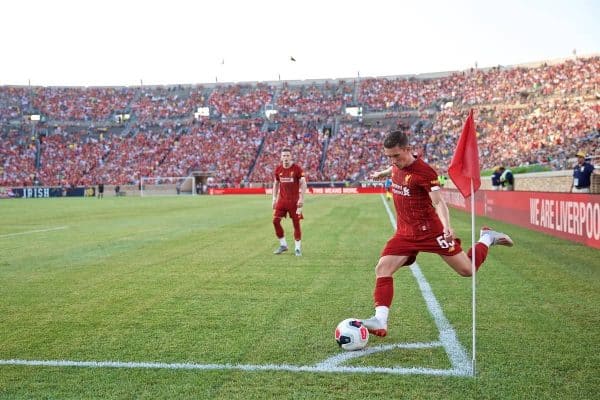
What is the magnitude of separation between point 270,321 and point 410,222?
6.16 feet

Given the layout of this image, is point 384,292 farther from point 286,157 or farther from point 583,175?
point 583,175

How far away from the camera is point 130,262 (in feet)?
38.0

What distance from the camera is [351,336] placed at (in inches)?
217

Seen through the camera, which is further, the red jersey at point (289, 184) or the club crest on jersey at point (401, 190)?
the red jersey at point (289, 184)

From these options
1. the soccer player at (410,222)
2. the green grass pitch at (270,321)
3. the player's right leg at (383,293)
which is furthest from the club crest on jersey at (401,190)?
the green grass pitch at (270,321)

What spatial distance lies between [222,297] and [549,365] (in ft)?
14.3

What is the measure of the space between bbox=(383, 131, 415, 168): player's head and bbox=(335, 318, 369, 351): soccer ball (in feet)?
5.45

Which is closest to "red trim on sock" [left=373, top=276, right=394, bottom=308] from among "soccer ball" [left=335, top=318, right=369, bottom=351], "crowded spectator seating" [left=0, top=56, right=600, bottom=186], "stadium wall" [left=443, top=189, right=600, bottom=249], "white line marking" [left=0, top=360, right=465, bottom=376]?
"soccer ball" [left=335, top=318, right=369, bottom=351]

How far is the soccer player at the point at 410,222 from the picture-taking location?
5895 mm

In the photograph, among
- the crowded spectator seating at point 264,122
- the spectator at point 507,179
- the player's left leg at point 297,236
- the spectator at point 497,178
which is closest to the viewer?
the player's left leg at point 297,236

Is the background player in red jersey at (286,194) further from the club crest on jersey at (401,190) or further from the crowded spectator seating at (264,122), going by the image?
the crowded spectator seating at (264,122)

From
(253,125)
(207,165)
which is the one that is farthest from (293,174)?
(253,125)

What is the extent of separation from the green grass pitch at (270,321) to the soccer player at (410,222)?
0.54 m

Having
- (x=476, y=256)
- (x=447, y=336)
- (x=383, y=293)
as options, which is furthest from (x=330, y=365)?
(x=476, y=256)
